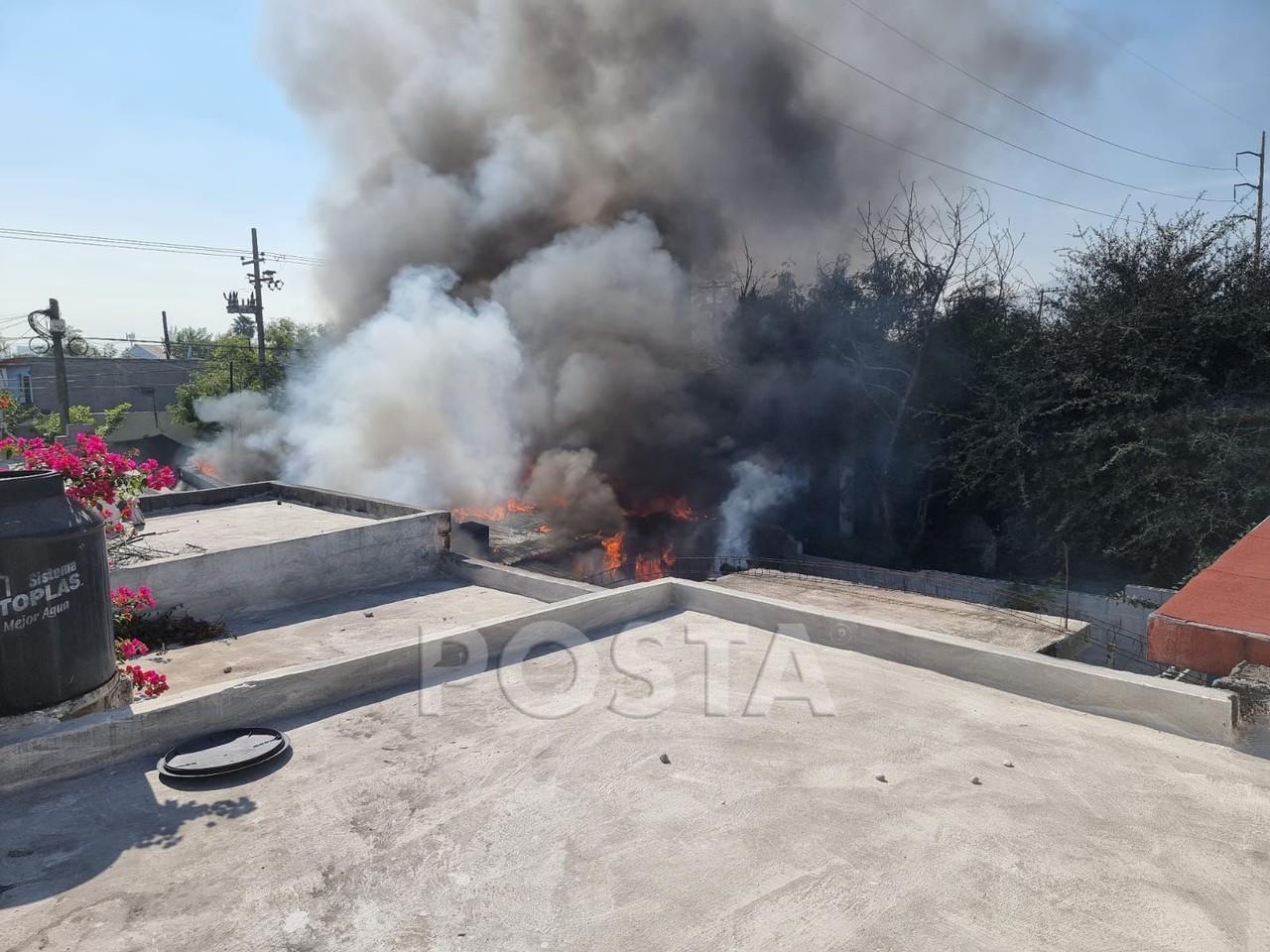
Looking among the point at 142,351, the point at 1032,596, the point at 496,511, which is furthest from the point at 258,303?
the point at 142,351

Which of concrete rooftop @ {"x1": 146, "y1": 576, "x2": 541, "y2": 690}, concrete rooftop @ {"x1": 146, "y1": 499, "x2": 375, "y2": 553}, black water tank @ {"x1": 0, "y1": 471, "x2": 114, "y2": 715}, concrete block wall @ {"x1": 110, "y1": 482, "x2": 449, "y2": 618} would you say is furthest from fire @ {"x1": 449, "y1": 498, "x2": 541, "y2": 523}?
black water tank @ {"x1": 0, "y1": 471, "x2": 114, "y2": 715}

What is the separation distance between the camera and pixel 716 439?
76.8ft

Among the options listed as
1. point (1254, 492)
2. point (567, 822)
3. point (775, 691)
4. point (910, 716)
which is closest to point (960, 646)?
point (910, 716)

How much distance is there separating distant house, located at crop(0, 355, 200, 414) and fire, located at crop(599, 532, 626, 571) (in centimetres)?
2664

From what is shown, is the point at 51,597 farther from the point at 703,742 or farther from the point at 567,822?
the point at 703,742

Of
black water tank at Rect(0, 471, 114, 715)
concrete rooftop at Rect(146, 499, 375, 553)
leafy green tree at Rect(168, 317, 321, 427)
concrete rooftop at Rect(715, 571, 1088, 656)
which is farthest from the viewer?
leafy green tree at Rect(168, 317, 321, 427)

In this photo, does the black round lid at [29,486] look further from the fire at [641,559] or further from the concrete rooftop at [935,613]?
the fire at [641,559]

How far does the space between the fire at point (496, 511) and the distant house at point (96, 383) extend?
951 inches

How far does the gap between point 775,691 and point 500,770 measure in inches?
64.0

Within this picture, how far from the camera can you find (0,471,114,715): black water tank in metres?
3.12

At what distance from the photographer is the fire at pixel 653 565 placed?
62.1ft

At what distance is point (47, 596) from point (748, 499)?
19537mm

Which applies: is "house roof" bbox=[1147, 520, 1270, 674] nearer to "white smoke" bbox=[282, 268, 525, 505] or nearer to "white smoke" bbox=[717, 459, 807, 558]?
"white smoke" bbox=[282, 268, 525, 505]

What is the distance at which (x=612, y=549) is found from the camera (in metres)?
20.2
